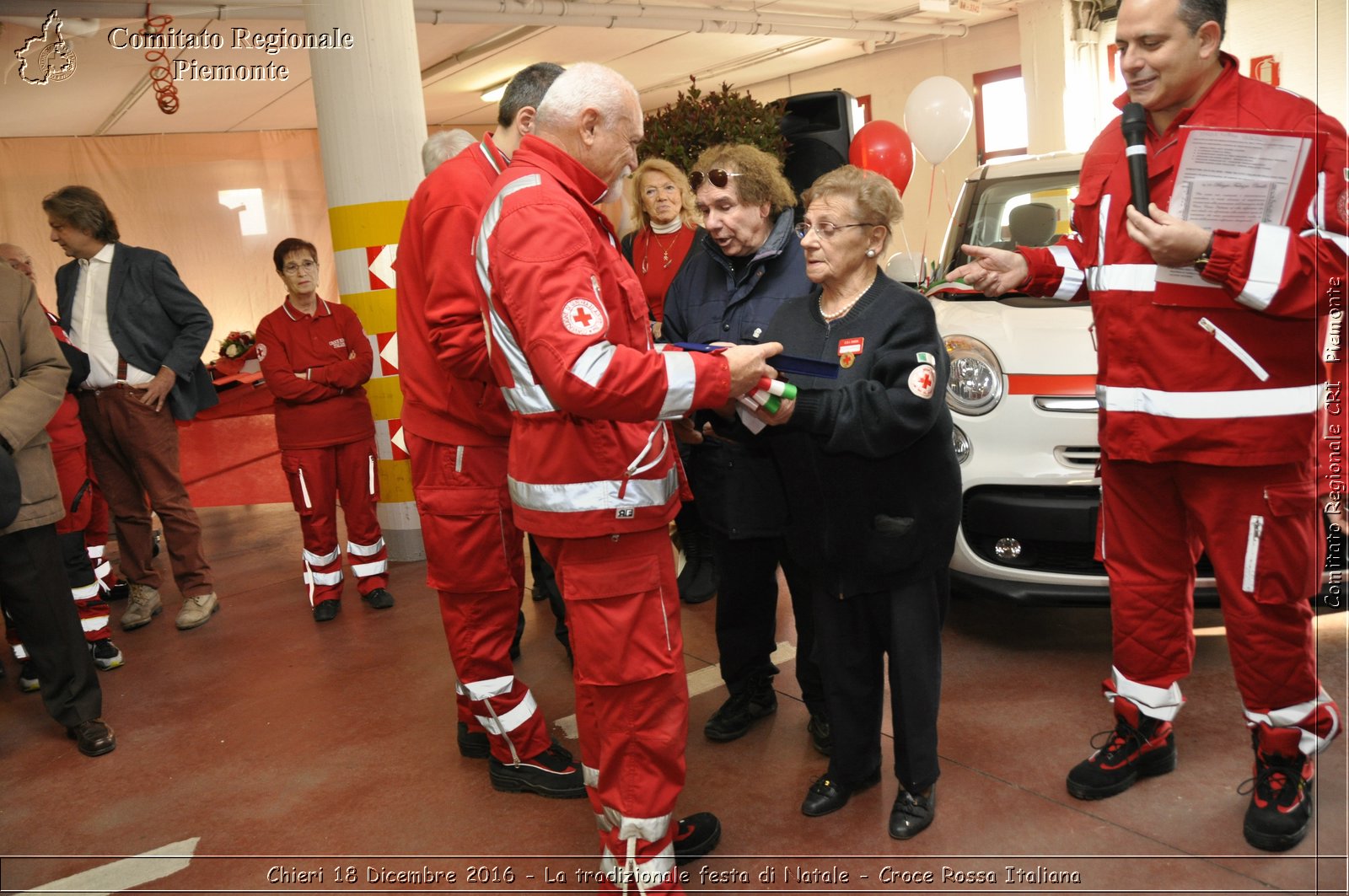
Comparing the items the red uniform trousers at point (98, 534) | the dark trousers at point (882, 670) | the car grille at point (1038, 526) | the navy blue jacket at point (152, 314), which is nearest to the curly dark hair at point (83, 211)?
the navy blue jacket at point (152, 314)

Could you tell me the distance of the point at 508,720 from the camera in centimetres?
293

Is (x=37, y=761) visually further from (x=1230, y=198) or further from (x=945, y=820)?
(x=1230, y=198)

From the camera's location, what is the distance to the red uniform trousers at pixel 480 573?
2.83 metres

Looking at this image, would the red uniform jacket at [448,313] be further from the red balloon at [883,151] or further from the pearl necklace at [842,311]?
the red balloon at [883,151]

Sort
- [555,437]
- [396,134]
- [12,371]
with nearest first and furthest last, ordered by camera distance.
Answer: [555,437]
[12,371]
[396,134]

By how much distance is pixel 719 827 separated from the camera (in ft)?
8.61

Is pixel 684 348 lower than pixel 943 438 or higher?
higher

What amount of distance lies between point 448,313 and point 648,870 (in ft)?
4.84

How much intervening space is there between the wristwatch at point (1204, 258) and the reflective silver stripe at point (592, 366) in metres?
1.35

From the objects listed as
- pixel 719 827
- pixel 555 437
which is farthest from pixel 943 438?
pixel 719 827

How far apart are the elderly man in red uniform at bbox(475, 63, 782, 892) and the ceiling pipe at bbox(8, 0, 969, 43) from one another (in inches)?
288

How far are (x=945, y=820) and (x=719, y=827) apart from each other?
1.93 ft

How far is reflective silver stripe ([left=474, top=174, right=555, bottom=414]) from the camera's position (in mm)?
2100

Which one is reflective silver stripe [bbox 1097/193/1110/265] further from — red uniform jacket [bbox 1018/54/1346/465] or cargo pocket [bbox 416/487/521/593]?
cargo pocket [bbox 416/487/521/593]
